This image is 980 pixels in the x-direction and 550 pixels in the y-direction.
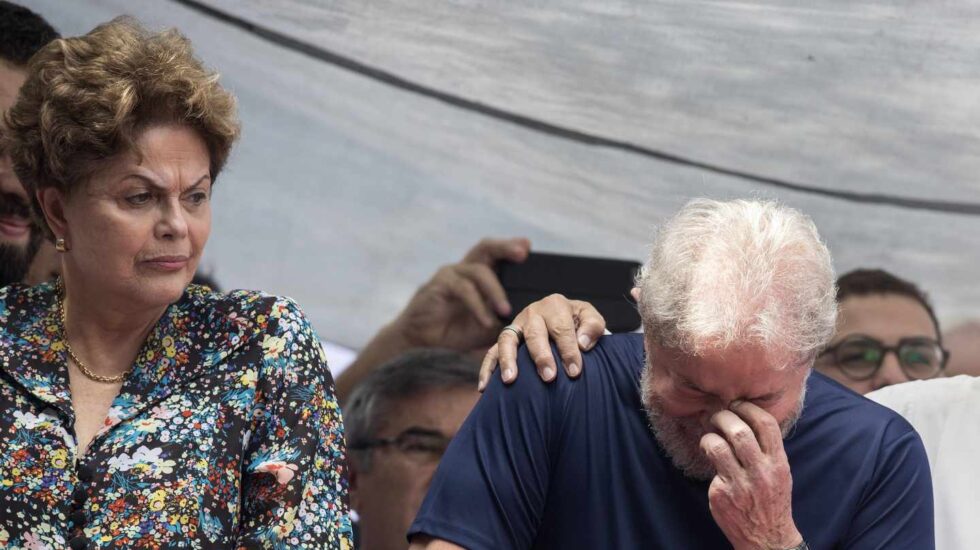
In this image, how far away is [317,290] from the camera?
319cm

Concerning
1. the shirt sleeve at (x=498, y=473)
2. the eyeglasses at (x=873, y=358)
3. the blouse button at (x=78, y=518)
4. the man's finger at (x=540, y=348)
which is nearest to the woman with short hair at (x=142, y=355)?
the blouse button at (x=78, y=518)

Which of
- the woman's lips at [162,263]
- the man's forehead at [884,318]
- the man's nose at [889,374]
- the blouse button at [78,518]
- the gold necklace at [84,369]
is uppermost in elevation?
the man's forehead at [884,318]

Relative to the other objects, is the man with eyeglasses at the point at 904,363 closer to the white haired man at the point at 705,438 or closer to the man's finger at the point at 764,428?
the white haired man at the point at 705,438

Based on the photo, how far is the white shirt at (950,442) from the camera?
95.3 inches

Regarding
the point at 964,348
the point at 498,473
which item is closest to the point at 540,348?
the point at 498,473

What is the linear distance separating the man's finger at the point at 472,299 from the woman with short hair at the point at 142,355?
3.38ft

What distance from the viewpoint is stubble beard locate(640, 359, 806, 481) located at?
1.91m

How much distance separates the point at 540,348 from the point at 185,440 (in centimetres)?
57

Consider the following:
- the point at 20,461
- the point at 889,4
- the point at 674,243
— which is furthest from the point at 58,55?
the point at 889,4

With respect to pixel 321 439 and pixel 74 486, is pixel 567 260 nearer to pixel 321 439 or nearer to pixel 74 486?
pixel 321 439

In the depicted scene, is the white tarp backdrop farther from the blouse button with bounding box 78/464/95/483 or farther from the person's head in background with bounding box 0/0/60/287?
the blouse button with bounding box 78/464/95/483

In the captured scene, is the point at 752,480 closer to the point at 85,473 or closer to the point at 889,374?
the point at 85,473

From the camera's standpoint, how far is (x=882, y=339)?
3.20 metres

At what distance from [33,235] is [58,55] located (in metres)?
0.85
